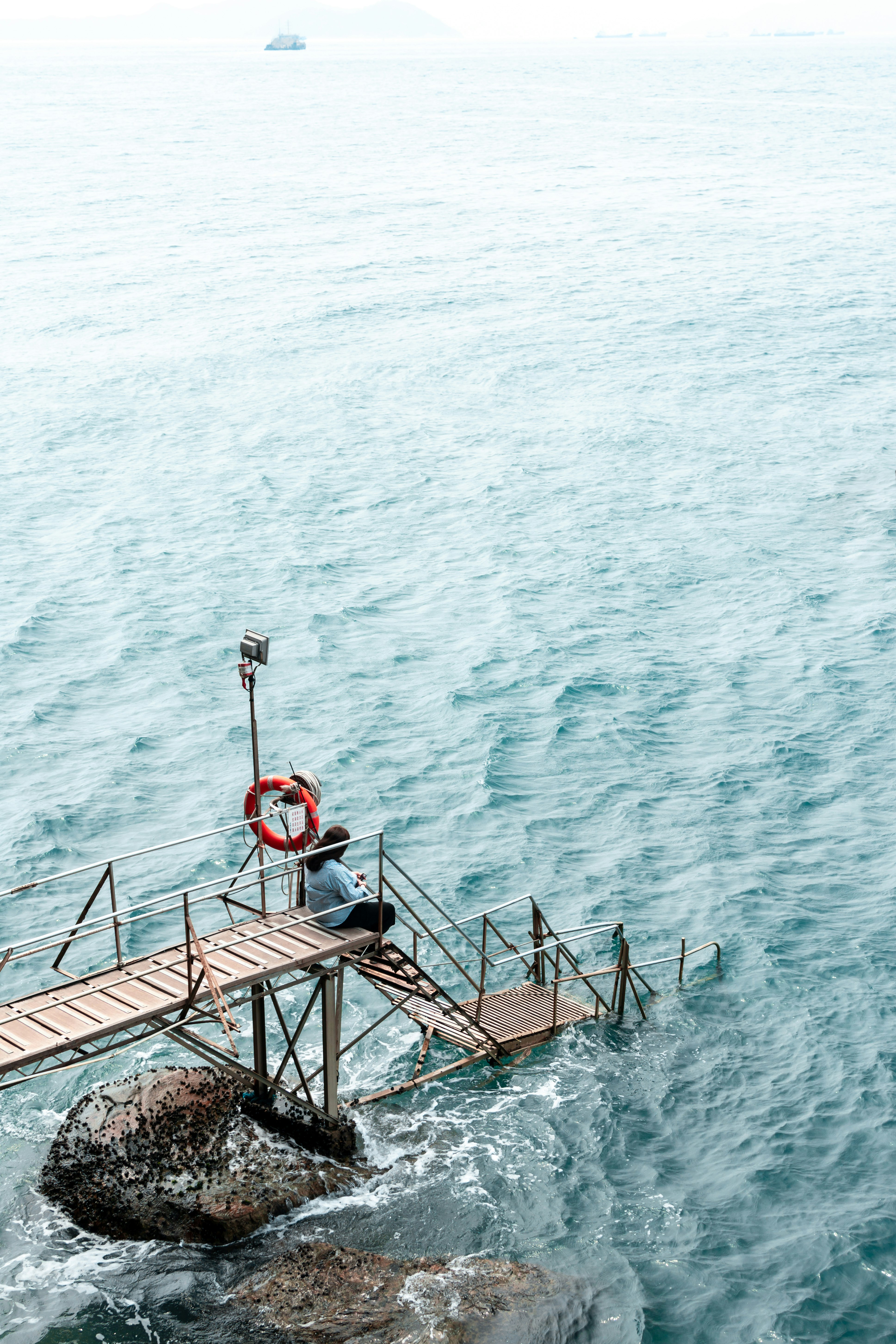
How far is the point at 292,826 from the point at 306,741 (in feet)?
52.7

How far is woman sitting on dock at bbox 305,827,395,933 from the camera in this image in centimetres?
1780

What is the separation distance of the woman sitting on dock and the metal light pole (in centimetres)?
72

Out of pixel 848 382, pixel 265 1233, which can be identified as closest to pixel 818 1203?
pixel 265 1233

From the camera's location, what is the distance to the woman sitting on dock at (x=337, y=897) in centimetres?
1780

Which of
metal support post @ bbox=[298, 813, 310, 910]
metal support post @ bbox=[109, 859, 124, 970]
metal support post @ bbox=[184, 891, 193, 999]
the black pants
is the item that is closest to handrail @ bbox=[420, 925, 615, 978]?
the black pants

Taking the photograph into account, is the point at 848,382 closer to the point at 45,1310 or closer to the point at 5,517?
the point at 5,517

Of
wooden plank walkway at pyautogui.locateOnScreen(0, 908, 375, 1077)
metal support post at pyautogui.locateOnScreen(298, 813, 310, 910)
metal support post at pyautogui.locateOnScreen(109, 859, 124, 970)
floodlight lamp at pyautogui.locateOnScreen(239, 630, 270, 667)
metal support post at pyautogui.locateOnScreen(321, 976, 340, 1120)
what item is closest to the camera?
wooden plank walkway at pyautogui.locateOnScreen(0, 908, 375, 1077)

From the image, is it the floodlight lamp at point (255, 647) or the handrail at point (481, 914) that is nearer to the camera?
the floodlight lamp at point (255, 647)

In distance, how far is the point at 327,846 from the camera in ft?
56.9

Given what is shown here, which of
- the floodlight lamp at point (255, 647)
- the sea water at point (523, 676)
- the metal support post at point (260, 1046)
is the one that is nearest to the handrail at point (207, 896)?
the metal support post at point (260, 1046)

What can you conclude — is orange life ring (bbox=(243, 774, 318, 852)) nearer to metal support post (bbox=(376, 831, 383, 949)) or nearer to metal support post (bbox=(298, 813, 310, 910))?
metal support post (bbox=(298, 813, 310, 910))

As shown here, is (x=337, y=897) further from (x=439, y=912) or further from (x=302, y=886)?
(x=439, y=912)

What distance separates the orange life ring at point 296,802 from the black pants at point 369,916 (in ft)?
3.85

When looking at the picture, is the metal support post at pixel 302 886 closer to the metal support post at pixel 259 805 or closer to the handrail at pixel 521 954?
the metal support post at pixel 259 805
